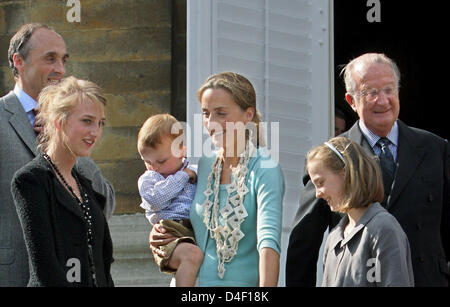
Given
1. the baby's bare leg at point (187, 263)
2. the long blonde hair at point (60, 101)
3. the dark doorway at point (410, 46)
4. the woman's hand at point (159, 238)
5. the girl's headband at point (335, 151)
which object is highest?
the dark doorway at point (410, 46)

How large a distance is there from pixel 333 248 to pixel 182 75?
3072 mm

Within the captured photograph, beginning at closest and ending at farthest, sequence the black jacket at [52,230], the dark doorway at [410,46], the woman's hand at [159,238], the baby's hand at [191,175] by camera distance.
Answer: the black jacket at [52,230], the woman's hand at [159,238], the baby's hand at [191,175], the dark doorway at [410,46]

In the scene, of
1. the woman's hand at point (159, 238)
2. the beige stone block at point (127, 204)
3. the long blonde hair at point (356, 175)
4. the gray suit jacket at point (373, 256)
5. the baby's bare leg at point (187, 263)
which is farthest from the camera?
the beige stone block at point (127, 204)

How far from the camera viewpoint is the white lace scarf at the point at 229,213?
14.0 feet

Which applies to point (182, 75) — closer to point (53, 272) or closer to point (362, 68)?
point (362, 68)

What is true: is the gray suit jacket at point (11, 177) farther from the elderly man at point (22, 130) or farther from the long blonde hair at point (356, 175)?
the long blonde hair at point (356, 175)

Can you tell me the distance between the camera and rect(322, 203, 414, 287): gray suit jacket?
3930mm

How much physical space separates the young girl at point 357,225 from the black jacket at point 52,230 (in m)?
0.88

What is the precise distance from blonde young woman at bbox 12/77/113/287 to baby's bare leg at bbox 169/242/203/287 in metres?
0.30

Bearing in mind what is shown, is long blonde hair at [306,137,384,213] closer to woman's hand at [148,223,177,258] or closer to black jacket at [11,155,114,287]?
woman's hand at [148,223,177,258]

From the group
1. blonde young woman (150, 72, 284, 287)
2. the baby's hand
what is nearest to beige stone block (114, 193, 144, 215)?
the baby's hand

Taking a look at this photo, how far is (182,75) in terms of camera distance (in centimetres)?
703

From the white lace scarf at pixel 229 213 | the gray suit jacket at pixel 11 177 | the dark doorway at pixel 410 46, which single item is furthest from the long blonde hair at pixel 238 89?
the dark doorway at pixel 410 46
